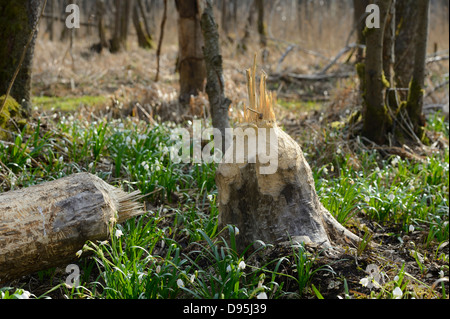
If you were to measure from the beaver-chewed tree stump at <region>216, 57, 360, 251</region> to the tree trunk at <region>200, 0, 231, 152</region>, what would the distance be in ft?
5.28

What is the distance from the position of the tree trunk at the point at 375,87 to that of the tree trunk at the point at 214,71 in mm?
1764

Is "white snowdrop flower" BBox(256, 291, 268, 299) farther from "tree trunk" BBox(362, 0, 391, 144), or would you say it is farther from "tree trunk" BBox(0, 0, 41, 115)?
"tree trunk" BBox(362, 0, 391, 144)

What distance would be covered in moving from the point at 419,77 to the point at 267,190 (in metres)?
3.62

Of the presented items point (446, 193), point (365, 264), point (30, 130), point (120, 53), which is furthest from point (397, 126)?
point (120, 53)

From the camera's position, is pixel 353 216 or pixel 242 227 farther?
pixel 353 216

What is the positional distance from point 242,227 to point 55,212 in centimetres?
117

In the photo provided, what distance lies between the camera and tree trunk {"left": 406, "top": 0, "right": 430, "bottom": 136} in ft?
18.5

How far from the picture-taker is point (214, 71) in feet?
15.0

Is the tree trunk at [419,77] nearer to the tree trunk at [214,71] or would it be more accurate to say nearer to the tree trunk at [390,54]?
the tree trunk at [390,54]

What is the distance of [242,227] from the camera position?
3047mm

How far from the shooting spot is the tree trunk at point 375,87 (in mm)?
5062

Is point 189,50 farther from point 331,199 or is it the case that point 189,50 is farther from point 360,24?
point 331,199
